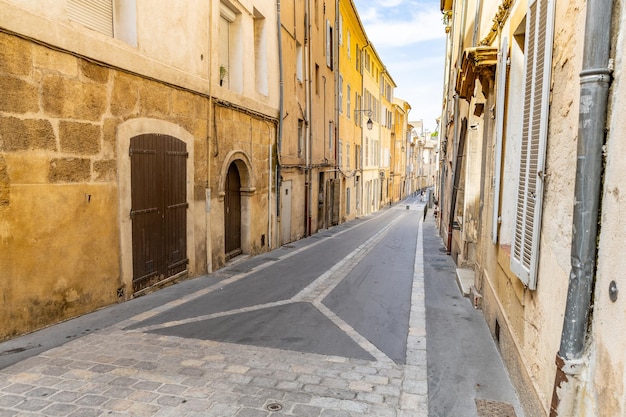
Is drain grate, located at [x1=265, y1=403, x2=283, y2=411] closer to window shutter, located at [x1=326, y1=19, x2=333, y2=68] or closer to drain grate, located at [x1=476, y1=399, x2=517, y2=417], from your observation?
drain grate, located at [x1=476, y1=399, x2=517, y2=417]

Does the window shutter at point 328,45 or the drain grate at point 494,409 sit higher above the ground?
the window shutter at point 328,45

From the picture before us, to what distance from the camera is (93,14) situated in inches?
254

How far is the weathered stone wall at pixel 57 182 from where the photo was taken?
5.00m

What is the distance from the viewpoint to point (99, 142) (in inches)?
248

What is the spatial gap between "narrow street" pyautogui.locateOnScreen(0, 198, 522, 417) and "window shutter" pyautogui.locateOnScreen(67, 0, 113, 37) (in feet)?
13.5

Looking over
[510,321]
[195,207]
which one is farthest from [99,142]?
[510,321]

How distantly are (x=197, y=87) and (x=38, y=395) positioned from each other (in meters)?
6.39

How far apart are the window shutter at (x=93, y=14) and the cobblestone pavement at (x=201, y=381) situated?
4.30m

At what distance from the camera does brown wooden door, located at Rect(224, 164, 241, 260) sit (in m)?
11.0

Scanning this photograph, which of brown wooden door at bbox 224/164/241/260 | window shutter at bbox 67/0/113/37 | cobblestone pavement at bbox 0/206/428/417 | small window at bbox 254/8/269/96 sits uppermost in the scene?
small window at bbox 254/8/269/96

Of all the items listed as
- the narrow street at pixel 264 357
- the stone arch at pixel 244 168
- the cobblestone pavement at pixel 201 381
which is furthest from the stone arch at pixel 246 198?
the cobblestone pavement at pixel 201 381

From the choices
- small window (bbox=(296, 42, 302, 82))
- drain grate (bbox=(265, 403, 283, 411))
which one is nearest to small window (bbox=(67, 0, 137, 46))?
drain grate (bbox=(265, 403, 283, 411))

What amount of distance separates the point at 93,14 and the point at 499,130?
5.93 metres

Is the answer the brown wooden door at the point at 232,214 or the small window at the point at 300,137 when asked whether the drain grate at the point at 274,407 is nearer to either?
the brown wooden door at the point at 232,214
